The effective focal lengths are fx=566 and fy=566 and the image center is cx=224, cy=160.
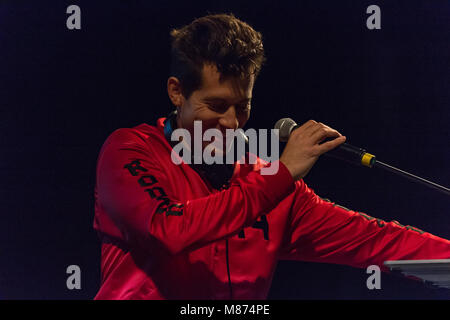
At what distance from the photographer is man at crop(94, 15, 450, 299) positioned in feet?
4.59

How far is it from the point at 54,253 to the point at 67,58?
737 mm

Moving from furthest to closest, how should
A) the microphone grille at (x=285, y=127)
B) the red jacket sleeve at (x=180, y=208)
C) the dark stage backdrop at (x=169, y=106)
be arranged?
1. the dark stage backdrop at (x=169, y=106)
2. the microphone grille at (x=285, y=127)
3. the red jacket sleeve at (x=180, y=208)

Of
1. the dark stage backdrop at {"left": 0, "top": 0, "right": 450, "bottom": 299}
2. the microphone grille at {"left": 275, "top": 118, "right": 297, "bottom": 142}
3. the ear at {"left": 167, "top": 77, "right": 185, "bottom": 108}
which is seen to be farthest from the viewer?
the dark stage backdrop at {"left": 0, "top": 0, "right": 450, "bottom": 299}

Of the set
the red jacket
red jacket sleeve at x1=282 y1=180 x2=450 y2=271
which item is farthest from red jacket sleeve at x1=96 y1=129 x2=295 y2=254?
red jacket sleeve at x1=282 y1=180 x2=450 y2=271

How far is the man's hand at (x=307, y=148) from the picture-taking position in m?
1.41

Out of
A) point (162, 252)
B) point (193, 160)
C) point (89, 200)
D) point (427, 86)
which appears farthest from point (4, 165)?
point (427, 86)

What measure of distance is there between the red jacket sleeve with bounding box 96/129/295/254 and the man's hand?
0.08ft

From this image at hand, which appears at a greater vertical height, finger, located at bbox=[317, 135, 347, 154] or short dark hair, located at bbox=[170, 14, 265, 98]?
short dark hair, located at bbox=[170, 14, 265, 98]

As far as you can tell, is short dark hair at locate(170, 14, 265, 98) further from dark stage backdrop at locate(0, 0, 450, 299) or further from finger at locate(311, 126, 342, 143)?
dark stage backdrop at locate(0, 0, 450, 299)

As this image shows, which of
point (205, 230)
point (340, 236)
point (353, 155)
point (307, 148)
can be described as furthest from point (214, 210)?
point (340, 236)

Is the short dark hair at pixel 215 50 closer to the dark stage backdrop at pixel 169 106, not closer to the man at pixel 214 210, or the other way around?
the man at pixel 214 210

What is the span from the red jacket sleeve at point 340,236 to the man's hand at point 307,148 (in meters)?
0.48

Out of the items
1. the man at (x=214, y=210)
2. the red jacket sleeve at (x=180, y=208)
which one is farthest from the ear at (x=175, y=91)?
the red jacket sleeve at (x=180, y=208)
